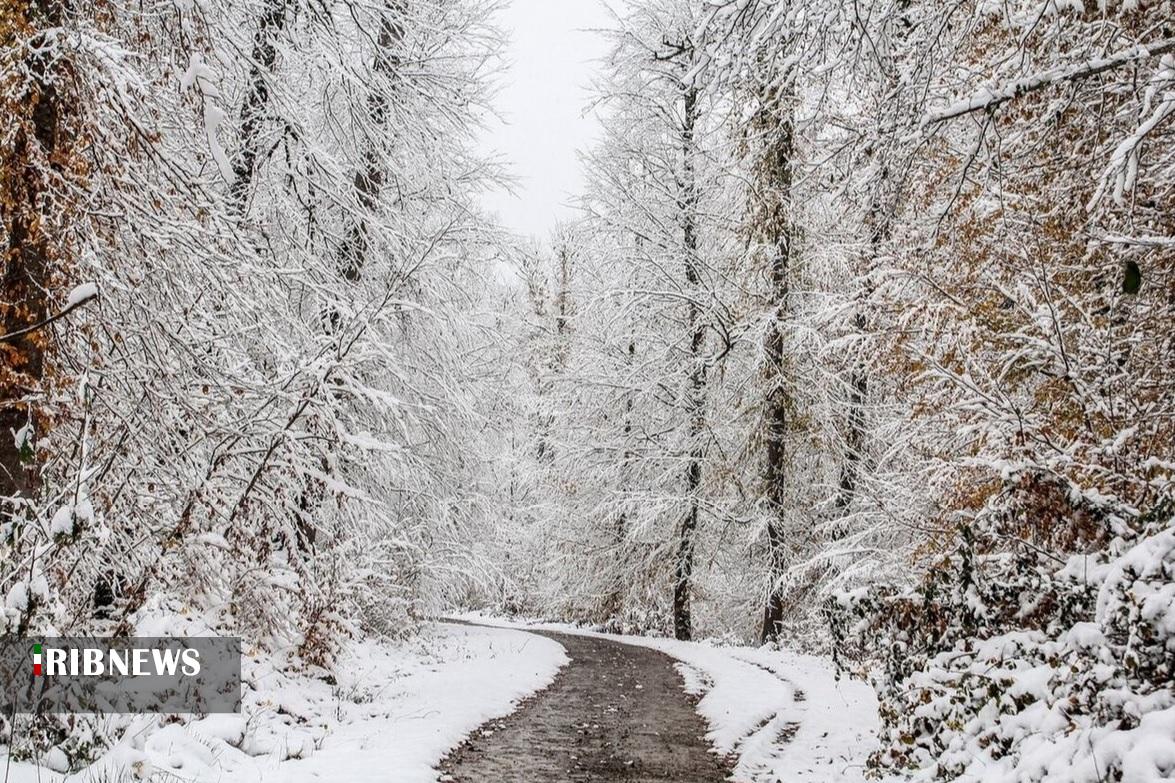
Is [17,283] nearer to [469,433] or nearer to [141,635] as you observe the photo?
[141,635]

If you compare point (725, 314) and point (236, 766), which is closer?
point (236, 766)

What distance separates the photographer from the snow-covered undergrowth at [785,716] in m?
7.12

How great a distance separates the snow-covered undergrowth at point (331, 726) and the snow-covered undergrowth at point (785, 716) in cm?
266

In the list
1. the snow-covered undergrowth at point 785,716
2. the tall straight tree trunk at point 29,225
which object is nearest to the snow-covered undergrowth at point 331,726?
the tall straight tree trunk at point 29,225

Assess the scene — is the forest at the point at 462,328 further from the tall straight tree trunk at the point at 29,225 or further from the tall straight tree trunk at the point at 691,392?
the tall straight tree trunk at the point at 691,392

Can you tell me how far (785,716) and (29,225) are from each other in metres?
8.80

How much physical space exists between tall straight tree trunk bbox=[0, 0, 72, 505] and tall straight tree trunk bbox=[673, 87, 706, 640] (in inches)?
628

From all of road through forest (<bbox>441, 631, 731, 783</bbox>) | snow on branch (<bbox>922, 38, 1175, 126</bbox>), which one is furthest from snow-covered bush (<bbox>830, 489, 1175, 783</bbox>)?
snow on branch (<bbox>922, 38, 1175, 126</bbox>)

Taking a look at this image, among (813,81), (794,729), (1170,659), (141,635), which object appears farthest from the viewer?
(794,729)

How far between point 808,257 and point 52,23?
15.7 meters

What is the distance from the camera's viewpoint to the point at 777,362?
19.6 metres

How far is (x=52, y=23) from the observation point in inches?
229

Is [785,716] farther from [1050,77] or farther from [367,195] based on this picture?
[367,195]

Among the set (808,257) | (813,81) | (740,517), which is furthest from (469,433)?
(813,81)
